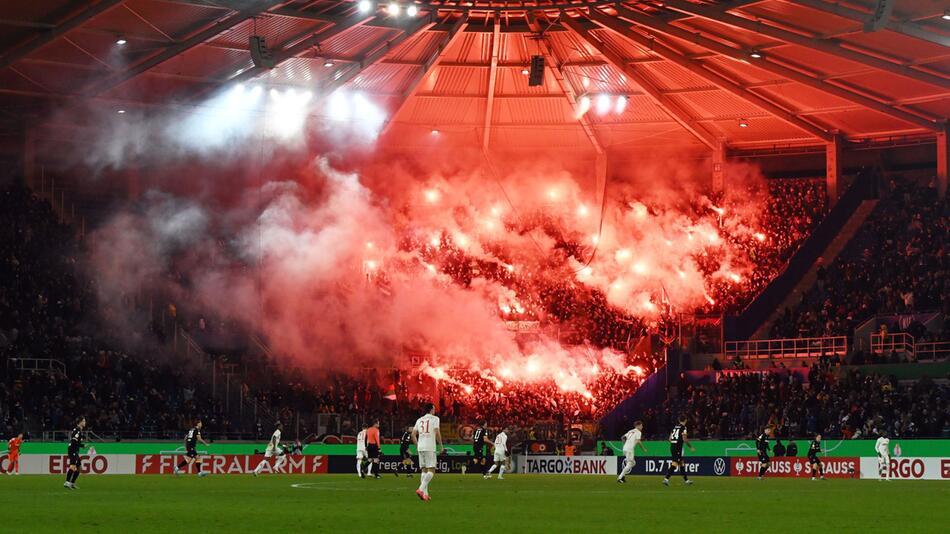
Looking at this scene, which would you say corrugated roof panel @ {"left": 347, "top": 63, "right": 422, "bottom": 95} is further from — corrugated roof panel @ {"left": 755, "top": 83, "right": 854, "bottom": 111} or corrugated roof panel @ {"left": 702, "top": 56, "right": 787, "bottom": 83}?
corrugated roof panel @ {"left": 755, "top": 83, "right": 854, "bottom": 111}

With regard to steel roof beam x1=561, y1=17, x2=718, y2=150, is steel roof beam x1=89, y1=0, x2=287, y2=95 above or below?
below

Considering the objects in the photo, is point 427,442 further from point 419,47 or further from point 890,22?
point 419,47

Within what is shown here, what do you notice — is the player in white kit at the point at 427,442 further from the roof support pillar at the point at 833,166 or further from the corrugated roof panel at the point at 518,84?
the roof support pillar at the point at 833,166

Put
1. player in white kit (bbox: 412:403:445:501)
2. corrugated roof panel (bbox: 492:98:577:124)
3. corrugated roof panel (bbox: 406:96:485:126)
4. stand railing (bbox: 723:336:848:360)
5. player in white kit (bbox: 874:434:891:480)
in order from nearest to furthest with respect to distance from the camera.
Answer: player in white kit (bbox: 412:403:445:501) → player in white kit (bbox: 874:434:891:480) → stand railing (bbox: 723:336:848:360) → corrugated roof panel (bbox: 406:96:485:126) → corrugated roof panel (bbox: 492:98:577:124)

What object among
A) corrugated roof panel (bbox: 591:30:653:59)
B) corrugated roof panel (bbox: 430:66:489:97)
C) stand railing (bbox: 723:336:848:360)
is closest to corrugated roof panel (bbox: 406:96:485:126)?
corrugated roof panel (bbox: 430:66:489:97)

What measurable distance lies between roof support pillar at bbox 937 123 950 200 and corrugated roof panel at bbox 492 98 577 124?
17.8 meters

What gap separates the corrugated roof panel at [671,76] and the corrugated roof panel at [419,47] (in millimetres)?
9368

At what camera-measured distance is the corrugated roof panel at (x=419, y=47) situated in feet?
177

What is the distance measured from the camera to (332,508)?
2341cm

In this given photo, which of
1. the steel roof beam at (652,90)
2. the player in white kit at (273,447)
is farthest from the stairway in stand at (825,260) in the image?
the player in white kit at (273,447)

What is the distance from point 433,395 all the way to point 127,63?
22.9 meters

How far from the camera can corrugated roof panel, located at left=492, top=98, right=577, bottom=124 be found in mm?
63562

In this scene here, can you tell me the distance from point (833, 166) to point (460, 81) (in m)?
20.2

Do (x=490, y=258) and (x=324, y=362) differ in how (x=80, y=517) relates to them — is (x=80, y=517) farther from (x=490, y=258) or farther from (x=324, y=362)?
(x=490, y=258)
